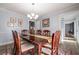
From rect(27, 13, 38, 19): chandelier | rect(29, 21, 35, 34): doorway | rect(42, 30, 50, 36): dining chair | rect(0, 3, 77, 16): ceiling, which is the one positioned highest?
rect(0, 3, 77, 16): ceiling

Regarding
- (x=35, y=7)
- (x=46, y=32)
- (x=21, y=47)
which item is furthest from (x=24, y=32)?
(x=35, y=7)

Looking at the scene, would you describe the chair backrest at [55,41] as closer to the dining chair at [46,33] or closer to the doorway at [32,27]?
the dining chair at [46,33]

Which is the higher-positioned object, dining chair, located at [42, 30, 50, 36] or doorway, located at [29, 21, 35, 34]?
doorway, located at [29, 21, 35, 34]

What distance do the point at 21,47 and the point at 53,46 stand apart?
0.63 metres

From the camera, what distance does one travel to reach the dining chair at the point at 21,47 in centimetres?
239

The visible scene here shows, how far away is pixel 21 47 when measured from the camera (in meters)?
2.41

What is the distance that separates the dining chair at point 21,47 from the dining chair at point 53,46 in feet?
0.84

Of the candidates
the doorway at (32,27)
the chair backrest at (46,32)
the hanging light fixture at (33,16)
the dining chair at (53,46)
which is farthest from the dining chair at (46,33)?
the hanging light fixture at (33,16)

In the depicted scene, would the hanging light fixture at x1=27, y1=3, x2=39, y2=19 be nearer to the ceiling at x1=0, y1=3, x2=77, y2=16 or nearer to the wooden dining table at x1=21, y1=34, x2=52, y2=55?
the ceiling at x1=0, y1=3, x2=77, y2=16

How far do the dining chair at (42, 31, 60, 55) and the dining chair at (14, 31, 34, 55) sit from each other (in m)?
0.26

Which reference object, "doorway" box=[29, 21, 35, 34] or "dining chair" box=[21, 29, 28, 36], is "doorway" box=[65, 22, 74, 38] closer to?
"doorway" box=[29, 21, 35, 34]

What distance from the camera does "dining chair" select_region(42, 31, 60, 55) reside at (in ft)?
7.89

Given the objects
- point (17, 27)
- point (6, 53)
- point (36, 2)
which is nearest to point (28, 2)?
point (36, 2)

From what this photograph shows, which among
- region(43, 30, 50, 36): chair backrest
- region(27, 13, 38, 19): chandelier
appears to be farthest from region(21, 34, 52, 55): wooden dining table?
region(27, 13, 38, 19): chandelier
